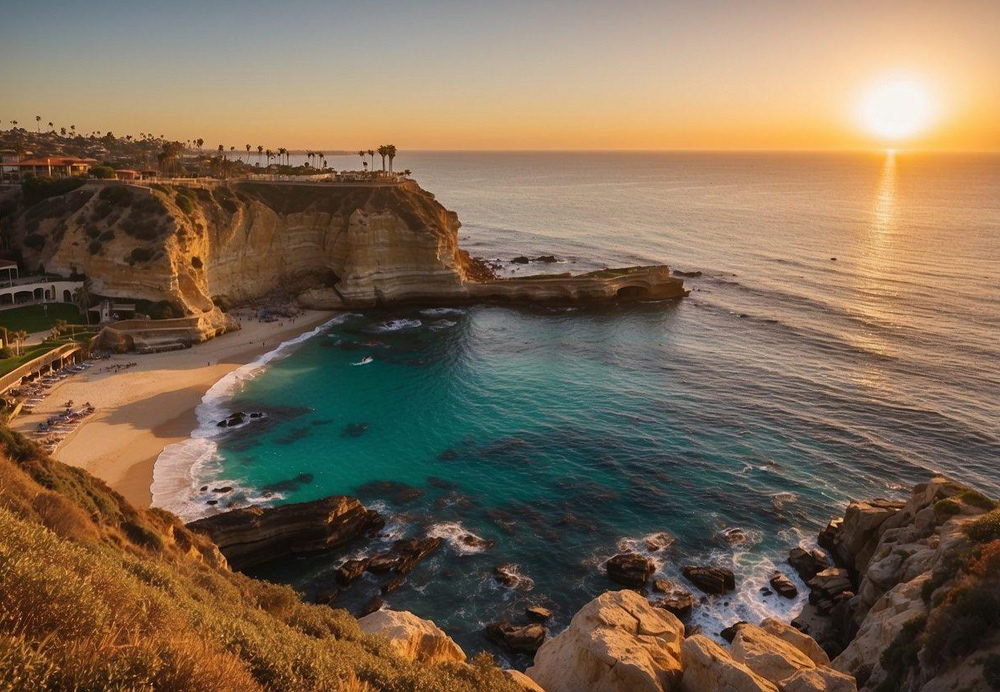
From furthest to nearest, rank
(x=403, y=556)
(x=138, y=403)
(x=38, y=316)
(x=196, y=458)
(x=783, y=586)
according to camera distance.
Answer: (x=38, y=316)
(x=138, y=403)
(x=196, y=458)
(x=403, y=556)
(x=783, y=586)

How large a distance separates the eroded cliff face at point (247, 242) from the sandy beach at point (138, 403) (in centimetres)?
747

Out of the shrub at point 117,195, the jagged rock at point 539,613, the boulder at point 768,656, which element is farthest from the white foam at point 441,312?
the boulder at point 768,656

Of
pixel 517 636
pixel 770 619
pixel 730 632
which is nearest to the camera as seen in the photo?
A: pixel 770 619

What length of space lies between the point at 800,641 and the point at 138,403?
4580 centimetres

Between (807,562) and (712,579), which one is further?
(807,562)

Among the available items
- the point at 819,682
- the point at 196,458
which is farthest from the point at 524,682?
the point at 196,458

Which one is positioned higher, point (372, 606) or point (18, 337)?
point (18, 337)

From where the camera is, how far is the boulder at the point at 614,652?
20.2m

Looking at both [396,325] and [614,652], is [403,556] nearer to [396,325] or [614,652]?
[614,652]

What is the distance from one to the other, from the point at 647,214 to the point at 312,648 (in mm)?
162537

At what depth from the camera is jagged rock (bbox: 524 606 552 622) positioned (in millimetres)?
28641

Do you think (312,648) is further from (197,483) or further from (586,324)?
(586,324)

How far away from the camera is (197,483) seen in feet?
125

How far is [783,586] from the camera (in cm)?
3070
